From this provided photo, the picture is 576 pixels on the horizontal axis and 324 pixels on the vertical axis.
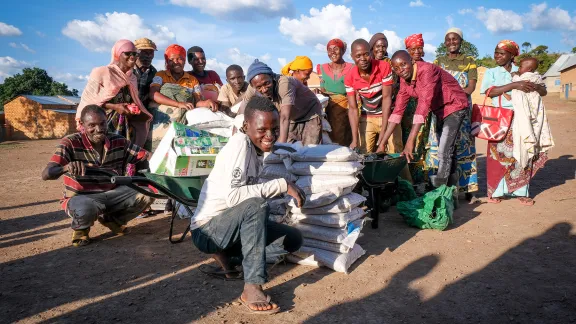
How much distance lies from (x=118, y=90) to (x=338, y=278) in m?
3.17

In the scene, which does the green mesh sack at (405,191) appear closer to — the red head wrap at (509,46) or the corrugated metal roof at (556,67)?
the red head wrap at (509,46)

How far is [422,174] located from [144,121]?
3.88 meters

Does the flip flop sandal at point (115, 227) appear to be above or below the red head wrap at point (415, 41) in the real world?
below

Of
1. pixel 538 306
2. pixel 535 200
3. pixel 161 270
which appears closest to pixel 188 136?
pixel 161 270

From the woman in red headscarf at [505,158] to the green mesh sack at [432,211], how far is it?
151 centimetres

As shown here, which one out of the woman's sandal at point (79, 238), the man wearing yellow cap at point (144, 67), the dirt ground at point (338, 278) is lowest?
the dirt ground at point (338, 278)

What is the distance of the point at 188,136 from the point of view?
3684 millimetres

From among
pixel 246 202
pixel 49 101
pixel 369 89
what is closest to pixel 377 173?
pixel 369 89

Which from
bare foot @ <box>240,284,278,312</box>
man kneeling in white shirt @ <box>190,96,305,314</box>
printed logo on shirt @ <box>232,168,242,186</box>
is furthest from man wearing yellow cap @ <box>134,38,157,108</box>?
bare foot @ <box>240,284,278,312</box>

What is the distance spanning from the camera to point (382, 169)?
4.20 meters

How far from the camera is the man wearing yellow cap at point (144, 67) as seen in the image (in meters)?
5.09

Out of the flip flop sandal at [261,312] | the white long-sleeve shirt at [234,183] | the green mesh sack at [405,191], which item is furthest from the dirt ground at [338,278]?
the white long-sleeve shirt at [234,183]

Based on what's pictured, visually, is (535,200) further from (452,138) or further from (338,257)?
(338,257)

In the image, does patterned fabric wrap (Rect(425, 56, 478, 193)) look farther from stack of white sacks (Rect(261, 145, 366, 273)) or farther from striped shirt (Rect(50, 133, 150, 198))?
striped shirt (Rect(50, 133, 150, 198))
